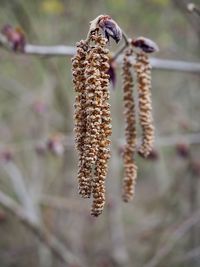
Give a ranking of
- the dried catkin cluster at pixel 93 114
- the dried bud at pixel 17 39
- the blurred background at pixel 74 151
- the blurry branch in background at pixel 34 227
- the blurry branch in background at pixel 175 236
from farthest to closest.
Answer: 1. the blurred background at pixel 74 151
2. the blurry branch in background at pixel 175 236
3. the blurry branch in background at pixel 34 227
4. the dried bud at pixel 17 39
5. the dried catkin cluster at pixel 93 114

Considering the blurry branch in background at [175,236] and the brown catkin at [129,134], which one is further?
the blurry branch in background at [175,236]

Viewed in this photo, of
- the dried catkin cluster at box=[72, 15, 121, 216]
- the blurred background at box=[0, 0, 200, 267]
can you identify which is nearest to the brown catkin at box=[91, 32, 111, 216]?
the dried catkin cluster at box=[72, 15, 121, 216]

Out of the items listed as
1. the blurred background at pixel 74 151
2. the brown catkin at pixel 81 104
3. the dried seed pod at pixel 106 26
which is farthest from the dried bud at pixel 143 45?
the blurred background at pixel 74 151

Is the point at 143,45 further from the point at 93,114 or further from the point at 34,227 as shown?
the point at 34,227

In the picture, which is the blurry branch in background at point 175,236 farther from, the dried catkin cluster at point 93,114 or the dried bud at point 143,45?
the dried catkin cluster at point 93,114

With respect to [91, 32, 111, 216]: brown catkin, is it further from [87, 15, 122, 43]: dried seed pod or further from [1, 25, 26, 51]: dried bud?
[1, 25, 26, 51]: dried bud

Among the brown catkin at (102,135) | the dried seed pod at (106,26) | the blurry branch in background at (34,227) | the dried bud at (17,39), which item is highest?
the dried bud at (17,39)

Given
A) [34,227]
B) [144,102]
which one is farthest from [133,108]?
[34,227]
